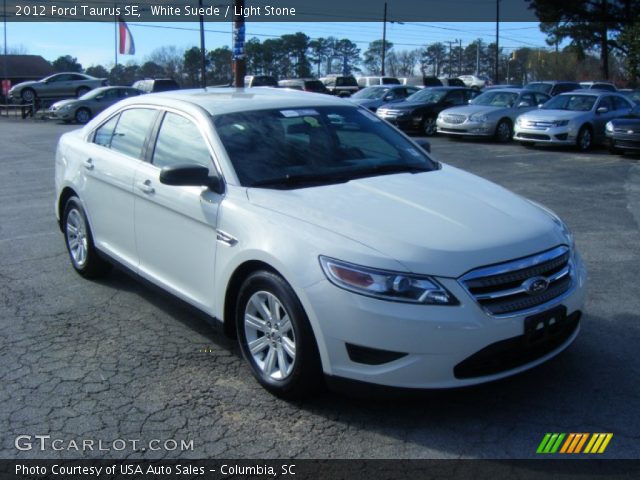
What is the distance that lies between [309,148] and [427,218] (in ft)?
3.87

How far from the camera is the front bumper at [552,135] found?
54.5 ft

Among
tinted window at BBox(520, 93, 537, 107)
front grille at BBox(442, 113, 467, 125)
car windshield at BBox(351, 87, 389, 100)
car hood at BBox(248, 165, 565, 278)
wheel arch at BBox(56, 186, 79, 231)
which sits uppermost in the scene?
car windshield at BBox(351, 87, 389, 100)

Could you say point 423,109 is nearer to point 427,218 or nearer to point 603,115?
point 603,115

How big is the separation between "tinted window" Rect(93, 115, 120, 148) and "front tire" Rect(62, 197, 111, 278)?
572 millimetres

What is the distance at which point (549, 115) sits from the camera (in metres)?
17.2

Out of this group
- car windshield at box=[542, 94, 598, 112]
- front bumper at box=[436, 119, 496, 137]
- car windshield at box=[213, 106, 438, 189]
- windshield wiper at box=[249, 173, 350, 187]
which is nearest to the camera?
windshield wiper at box=[249, 173, 350, 187]

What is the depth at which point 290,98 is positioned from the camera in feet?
16.7

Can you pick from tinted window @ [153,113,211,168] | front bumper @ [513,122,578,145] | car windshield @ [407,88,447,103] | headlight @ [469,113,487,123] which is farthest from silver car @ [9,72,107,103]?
tinted window @ [153,113,211,168]

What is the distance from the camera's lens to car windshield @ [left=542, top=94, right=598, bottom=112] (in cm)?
1739

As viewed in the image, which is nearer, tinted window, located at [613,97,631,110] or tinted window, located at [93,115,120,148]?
tinted window, located at [93,115,120,148]

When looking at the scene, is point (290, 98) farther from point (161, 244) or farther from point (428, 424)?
point (428, 424)

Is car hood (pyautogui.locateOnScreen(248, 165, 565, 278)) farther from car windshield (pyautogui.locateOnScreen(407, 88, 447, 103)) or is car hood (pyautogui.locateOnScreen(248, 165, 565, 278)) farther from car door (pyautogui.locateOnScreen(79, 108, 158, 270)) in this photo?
car windshield (pyautogui.locateOnScreen(407, 88, 447, 103))

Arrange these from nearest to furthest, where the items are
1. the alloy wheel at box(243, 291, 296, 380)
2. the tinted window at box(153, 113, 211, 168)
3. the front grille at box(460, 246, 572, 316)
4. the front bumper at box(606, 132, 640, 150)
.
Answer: the front grille at box(460, 246, 572, 316), the alloy wheel at box(243, 291, 296, 380), the tinted window at box(153, 113, 211, 168), the front bumper at box(606, 132, 640, 150)

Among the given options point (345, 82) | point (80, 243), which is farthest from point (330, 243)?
point (345, 82)
